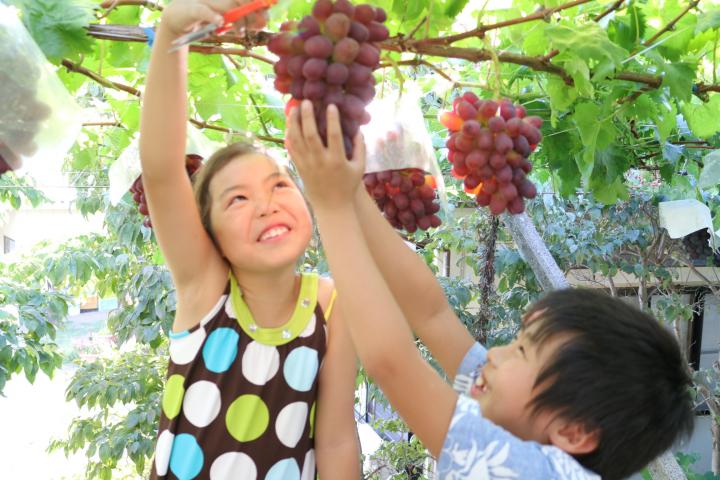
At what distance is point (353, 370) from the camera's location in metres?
1.15

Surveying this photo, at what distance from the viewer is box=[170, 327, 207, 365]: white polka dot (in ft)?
3.59

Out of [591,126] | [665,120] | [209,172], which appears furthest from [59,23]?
[665,120]

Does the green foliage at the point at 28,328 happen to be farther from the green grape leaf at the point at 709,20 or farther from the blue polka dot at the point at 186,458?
the green grape leaf at the point at 709,20

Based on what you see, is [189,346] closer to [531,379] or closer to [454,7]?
[531,379]

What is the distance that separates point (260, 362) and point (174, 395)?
0.45 feet

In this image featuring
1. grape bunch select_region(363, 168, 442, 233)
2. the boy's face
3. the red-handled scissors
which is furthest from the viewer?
grape bunch select_region(363, 168, 442, 233)

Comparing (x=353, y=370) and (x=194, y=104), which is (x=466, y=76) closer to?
(x=194, y=104)

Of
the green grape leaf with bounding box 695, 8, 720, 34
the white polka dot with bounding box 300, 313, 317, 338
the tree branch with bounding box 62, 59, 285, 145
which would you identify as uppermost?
the tree branch with bounding box 62, 59, 285, 145

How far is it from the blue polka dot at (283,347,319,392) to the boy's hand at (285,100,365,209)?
46 cm

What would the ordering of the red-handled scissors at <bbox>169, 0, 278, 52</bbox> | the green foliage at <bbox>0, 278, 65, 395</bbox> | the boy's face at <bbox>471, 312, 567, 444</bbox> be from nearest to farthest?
1. the red-handled scissors at <bbox>169, 0, 278, 52</bbox>
2. the boy's face at <bbox>471, 312, 567, 444</bbox>
3. the green foliage at <bbox>0, 278, 65, 395</bbox>

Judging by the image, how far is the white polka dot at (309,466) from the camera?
1121mm

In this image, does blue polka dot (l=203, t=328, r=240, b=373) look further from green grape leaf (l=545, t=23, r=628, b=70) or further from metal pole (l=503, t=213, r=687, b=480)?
metal pole (l=503, t=213, r=687, b=480)

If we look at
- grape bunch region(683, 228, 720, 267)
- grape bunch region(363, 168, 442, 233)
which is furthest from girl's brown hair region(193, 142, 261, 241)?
grape bunch region(683, 228, 720, 267)

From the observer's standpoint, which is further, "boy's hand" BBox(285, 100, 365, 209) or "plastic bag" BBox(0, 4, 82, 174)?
"plastic bag" BBox(0, 4, 82, 174)
